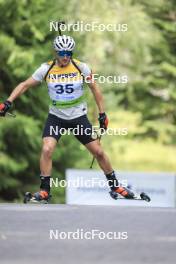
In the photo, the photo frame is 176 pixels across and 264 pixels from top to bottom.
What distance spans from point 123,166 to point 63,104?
27.3m

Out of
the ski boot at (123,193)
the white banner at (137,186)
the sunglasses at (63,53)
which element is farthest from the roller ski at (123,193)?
the white banner at (137,186)

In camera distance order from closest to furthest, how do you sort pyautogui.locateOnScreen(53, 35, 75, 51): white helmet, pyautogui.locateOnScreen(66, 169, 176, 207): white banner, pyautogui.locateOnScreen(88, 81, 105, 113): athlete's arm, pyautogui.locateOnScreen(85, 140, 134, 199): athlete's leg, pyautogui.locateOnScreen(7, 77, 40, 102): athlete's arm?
pyautogui.locateOnScreen(53, 35, 75, 51): white helmet → pyautogui.locateOnScreen(88, 81, 105, 113): athlete's arm → pyautogui.locateOnScreen(7, 77, 40, 102): athlete's arm → pyautogui.locateOnScreen(85, 140, 134, 199): athlete's leg → pyautogui.locateOnScreen(66, 169, 176, 207): white banner

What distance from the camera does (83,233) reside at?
754cm

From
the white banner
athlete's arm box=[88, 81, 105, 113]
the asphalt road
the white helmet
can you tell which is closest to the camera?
the asphalt road

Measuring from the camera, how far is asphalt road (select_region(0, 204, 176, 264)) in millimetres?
6547

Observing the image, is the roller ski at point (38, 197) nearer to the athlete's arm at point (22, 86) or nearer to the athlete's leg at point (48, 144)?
the athlete's leg at point (48, 144)

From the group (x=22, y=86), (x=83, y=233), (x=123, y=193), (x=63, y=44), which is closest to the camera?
(x=83, y=233)

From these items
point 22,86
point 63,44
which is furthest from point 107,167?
point 63,44

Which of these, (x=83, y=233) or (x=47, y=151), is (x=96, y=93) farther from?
(x=83, y=233)

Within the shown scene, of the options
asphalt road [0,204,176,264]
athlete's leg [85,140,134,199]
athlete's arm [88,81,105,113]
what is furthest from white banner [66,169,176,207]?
asphalt road [0,204,176,264]

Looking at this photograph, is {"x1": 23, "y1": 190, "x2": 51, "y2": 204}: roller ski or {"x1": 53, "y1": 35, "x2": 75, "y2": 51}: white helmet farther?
{"x1": 23, "y1": 190, "x2": 51, "y2": 204}: roller ski

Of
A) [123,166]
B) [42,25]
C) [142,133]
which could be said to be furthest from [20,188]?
[123,166]

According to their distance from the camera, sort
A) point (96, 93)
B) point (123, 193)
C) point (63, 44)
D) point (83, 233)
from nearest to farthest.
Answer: point (83, 233)
point (63, 44)
point (96, 93)
point (123, 193)

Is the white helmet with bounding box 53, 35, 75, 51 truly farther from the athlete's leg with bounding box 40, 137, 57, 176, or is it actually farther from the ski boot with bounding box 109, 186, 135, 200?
the ski boot with bounding box 109, 186, 135, 200
